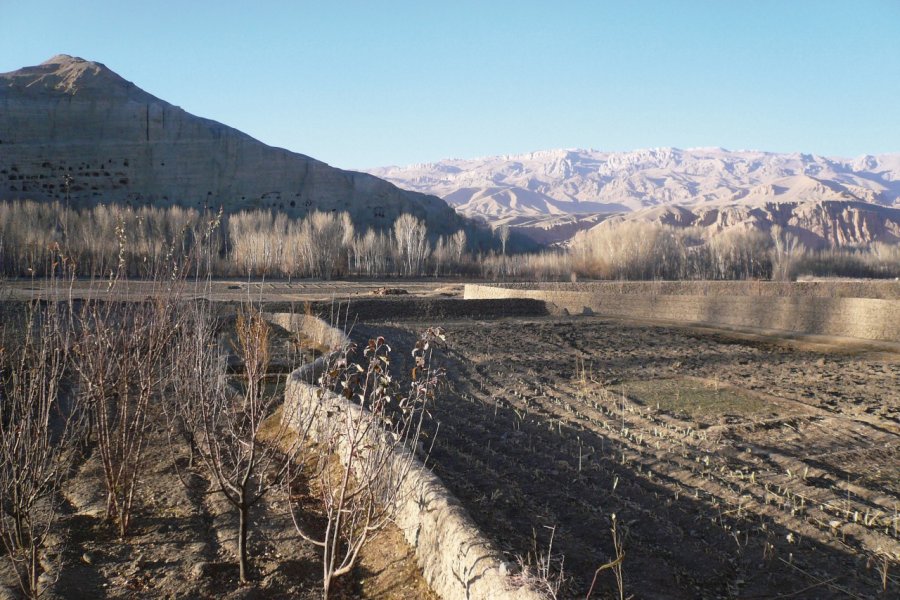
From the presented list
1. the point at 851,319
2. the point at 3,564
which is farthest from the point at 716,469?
the point at 851,319

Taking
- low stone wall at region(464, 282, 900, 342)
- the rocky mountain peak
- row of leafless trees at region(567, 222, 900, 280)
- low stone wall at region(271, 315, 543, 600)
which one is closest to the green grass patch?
low stone wall at region(271, 315, 543, 600)

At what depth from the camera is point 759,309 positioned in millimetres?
27516

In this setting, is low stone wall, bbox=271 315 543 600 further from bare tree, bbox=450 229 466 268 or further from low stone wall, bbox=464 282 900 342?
bare tree, bbox=450 229 466 268

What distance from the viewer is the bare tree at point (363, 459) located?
16.8 ft

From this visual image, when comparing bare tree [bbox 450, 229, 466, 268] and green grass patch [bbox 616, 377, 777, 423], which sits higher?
bare tree [bbox 450, 229, 466, 268]

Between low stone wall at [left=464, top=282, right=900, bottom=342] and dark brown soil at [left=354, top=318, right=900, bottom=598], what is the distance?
5.52 m

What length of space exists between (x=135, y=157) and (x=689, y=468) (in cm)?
7574

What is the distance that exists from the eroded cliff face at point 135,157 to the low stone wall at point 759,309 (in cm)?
4602

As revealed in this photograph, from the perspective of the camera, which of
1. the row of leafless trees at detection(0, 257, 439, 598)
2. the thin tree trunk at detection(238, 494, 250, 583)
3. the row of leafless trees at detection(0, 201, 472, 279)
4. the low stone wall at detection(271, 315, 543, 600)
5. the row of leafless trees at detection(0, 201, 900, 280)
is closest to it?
the low stone wall at detection(271, 315, 543, 600)

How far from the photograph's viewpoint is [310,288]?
48.3 meters

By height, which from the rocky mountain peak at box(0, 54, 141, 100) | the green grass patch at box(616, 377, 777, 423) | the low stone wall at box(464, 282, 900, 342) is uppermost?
the rocky mountain peak at box(0, 54, 141, 100)

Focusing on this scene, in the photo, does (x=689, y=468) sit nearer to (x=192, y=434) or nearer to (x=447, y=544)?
(x=447, y=544)

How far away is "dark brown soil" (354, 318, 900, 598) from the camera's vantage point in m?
6.52

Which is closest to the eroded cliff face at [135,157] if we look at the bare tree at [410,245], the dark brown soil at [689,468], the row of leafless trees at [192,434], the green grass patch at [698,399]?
the bare tree at [410,245]
